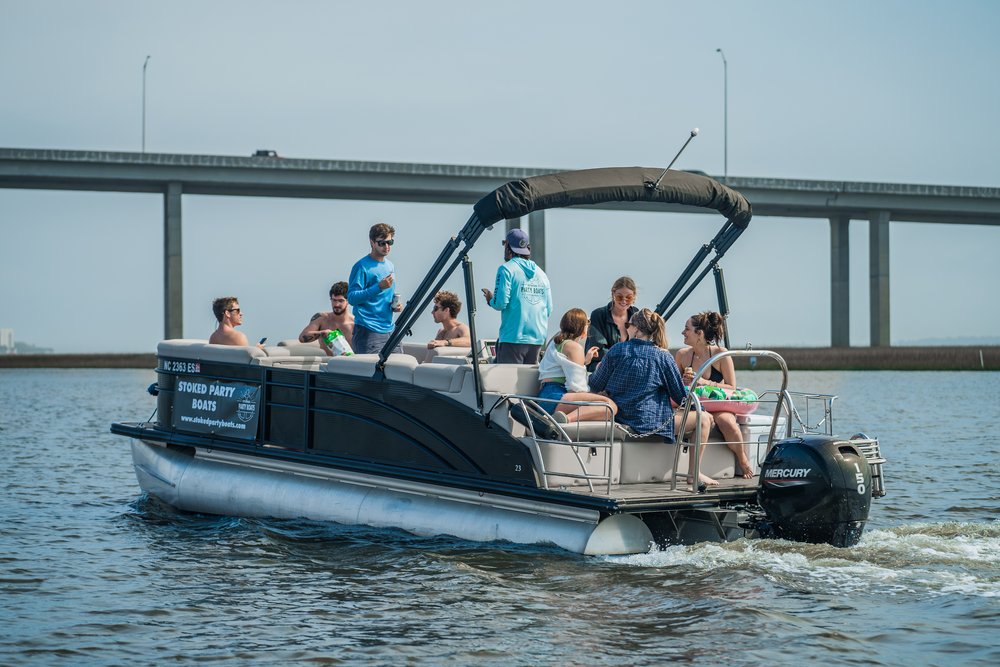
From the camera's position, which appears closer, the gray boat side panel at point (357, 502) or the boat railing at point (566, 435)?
the boat railing at point (566, 435)

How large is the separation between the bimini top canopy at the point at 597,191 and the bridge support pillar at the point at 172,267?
130 ft

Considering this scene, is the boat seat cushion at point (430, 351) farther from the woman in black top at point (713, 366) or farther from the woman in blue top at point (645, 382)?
the woman in blue top at point (645, 382)

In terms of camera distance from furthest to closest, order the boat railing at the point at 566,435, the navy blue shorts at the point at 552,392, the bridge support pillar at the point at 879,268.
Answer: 1. the bridge support pillar at the point at 879,268
2. the navy blue shorts at the point at 552,392
3. the boat railing at the point at 566,435

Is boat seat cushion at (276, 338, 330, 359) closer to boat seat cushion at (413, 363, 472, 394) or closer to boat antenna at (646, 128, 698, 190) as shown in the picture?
boat seat cushion at (413, 363, 472, 394)

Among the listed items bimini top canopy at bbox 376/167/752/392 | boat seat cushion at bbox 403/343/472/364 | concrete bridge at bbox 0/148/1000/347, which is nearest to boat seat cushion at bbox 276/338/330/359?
boat seat cushion at bbox 403/343/472/364

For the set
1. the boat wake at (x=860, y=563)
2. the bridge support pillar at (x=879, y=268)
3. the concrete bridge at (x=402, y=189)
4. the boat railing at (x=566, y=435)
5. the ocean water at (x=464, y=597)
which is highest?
the concrete bridge at (x=402, y=189)

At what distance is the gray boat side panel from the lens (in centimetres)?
810

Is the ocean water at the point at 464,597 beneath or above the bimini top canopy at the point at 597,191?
beneath

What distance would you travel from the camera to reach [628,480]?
28.0 feet

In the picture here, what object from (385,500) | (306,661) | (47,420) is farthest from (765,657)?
(47,420)

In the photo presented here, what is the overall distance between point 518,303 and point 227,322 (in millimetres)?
3205

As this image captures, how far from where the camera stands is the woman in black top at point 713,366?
8.91 metres

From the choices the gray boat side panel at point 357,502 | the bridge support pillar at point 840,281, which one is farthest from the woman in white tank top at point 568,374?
the bridge support pillar at point 840,281

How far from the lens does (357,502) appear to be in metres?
9.46
